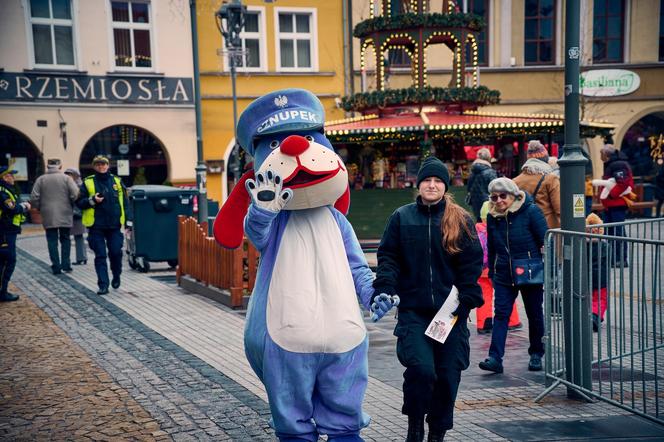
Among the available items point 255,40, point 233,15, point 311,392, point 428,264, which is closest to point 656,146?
point 255,40

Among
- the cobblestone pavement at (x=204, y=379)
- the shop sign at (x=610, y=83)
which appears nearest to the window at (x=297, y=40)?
the shop sign at (x=610, y=83)

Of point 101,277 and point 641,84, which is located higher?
point 641,84

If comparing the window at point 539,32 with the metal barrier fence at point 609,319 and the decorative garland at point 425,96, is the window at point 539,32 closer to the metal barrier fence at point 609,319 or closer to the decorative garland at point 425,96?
the decorative garland at point 425,96

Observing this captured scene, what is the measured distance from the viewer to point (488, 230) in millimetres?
6438

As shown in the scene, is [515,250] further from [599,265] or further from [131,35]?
[131,35]

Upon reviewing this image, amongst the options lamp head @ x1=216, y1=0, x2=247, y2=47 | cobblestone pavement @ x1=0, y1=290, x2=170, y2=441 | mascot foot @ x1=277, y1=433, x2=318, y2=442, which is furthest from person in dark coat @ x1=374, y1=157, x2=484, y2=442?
lamp head @ x1=216, y1=0, x2=247, y2=47

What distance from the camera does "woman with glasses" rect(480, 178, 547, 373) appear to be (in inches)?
240

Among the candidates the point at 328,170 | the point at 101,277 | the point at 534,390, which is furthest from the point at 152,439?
the point at 101,277

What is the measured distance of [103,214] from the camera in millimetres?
9555

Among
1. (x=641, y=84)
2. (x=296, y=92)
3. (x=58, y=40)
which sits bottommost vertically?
(x=296, y=92)

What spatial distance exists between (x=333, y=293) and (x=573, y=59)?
275 centimetres

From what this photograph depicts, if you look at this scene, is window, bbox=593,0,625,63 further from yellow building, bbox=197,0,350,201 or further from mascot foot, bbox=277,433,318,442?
mascot foot, bbox=277,433,318,442

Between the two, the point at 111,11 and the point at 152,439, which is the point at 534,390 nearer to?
the point at 152,439

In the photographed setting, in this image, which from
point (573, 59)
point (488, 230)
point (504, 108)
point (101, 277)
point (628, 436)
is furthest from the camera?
point (504, 108)
